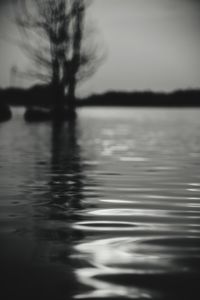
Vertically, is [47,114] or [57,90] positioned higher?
[57,90]

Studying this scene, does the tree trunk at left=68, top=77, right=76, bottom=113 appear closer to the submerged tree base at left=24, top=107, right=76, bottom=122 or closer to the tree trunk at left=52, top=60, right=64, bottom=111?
the tree trunk at left=52, top=60, right=64, bottom=111

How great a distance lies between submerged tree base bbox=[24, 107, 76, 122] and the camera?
27.8 metres

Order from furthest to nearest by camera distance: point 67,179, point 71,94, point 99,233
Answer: point 71,94
point 67,179
point 99,233

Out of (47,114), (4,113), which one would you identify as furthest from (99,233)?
(47,114)

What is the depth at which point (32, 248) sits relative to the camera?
9.70ft

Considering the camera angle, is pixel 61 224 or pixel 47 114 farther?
pixel 47 114

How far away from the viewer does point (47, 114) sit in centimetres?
2850

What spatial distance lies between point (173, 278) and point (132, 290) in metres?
0.26

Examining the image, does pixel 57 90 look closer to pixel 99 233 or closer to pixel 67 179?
pixel 67 179

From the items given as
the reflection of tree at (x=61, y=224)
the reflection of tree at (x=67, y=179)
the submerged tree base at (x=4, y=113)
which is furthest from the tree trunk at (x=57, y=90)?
the reflection of tree at (x=61, y=224)

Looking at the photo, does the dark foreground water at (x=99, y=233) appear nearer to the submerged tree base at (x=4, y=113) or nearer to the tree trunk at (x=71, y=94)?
the submerged tree base at (x=4, y=113)

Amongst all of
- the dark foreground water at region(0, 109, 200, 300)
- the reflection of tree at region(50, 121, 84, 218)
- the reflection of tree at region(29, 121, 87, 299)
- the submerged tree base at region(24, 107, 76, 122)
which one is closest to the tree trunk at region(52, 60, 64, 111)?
the submerged tree base at region(24, 107, 76, 122)

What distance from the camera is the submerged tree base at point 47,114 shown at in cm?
2777

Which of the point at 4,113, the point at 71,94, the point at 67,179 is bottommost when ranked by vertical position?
the point at 67,179
